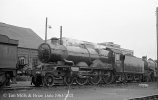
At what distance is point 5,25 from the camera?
44812 millimetres

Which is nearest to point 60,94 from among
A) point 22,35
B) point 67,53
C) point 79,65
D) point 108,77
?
point 67,53

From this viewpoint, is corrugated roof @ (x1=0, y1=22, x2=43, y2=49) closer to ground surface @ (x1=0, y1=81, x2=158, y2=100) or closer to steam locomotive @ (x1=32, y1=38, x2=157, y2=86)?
steam locomotive @ (x1=32, y1=38, x2=157, y2=86)

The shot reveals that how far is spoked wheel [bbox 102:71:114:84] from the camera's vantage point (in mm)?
22688

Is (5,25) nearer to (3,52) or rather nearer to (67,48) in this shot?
(67,48)

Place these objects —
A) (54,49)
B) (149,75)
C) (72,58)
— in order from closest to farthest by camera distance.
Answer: (54,49) < (72,58) < (149,75)

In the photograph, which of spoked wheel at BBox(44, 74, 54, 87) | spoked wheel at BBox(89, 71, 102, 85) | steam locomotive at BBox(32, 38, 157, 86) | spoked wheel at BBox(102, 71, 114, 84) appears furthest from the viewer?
spoked wheel at BBox(102, 71, 114, 84)

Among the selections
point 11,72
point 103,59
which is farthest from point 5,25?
point 11,72

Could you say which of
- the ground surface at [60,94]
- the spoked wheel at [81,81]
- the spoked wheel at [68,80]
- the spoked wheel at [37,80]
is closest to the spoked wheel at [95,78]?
the spoked wheel at [81,81]

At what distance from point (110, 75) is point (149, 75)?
39.4 ft

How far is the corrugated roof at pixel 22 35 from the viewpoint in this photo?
40625 mm

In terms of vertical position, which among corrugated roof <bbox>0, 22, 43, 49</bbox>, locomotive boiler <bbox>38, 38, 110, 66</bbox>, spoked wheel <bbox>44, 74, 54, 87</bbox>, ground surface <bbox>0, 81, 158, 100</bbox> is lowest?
ground surface <bbox>0, 81, 158, 100</bbox>

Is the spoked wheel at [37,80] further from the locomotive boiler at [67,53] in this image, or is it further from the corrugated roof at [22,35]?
the corrugated roof at [22,35]

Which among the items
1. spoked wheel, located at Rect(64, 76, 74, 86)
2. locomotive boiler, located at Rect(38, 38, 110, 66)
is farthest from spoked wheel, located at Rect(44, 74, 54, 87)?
locomotive boiler, located at Rect(38, 38, 110, 66)

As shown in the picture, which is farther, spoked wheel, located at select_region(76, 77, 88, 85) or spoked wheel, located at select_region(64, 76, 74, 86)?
spoked wheel, located at select_region(76, 77, 88, 85)
